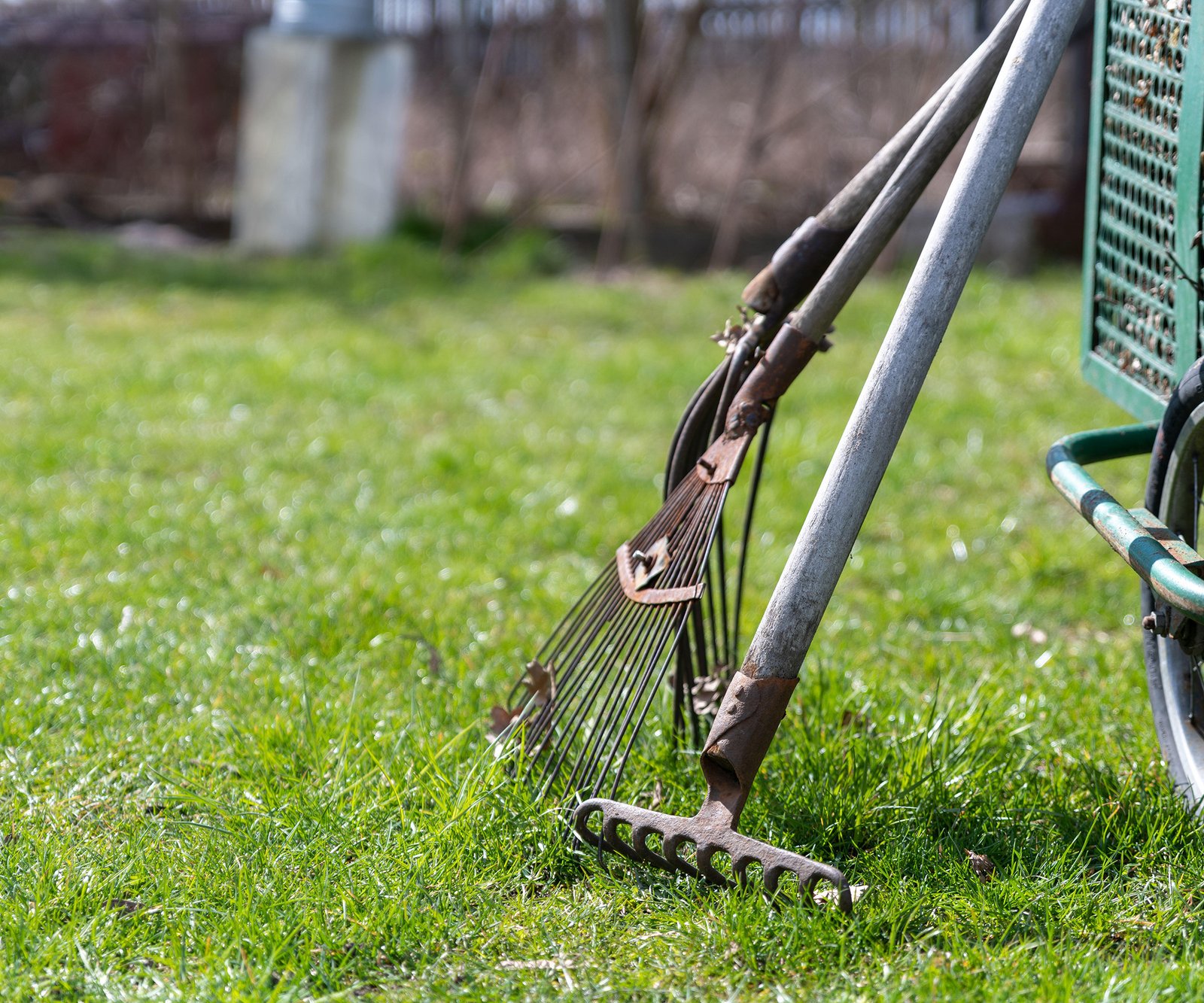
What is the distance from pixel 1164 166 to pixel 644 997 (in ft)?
4.94

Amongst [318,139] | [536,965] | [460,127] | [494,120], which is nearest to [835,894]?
[536,965]

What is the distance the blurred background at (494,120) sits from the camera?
8.91 meters

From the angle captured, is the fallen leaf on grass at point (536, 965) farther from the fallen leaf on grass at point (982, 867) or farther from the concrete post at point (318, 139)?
the concrete post at point (318, 139)

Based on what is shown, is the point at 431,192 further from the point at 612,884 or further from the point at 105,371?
the point at 612,884

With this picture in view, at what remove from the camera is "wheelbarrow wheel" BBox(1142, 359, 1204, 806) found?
2.07 meters

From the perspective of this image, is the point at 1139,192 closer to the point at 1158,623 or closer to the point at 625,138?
the point at 1158,623

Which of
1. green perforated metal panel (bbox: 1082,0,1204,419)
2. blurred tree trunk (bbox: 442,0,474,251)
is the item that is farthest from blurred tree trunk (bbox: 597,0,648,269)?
green perforated metal panel (bbox: 1082,0,1204,419)

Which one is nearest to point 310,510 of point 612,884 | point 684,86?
point 612,884

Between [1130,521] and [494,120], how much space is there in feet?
30.8

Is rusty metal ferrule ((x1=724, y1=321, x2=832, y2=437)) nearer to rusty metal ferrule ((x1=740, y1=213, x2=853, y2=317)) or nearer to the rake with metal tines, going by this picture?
the rake with metal tines

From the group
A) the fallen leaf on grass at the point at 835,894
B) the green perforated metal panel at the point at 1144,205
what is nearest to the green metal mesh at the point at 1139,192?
the green perforated metal panel at the point at 1144,205

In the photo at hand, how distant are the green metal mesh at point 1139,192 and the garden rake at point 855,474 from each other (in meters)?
0.19

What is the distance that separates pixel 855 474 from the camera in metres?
1.94

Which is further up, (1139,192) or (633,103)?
(633,103)
